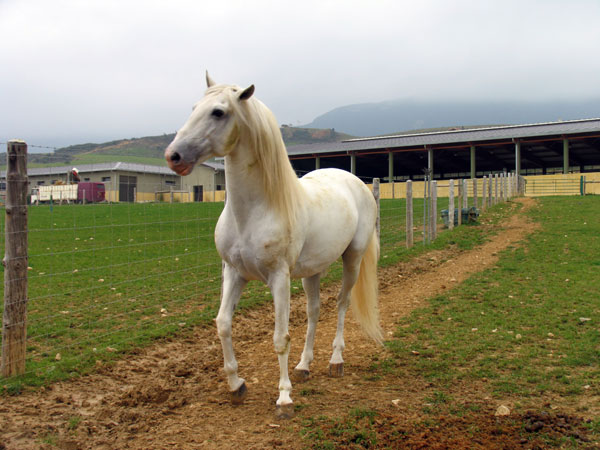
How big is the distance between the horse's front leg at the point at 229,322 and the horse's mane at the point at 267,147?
23.3 inches

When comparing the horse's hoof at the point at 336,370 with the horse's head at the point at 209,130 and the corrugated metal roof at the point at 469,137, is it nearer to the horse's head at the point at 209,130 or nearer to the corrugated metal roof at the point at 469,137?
the horse's head at the point at 209,130

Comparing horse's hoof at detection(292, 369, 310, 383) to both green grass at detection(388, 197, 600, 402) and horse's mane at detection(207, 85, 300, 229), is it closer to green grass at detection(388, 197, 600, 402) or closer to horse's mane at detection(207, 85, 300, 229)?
green grass at detection(388, 197, 600, 402)

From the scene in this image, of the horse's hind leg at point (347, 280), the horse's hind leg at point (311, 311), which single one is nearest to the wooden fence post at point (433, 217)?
the horse's hind leg at point (347, 280)

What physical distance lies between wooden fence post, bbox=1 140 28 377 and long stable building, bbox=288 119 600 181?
26.8 meters

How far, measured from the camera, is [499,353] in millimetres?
4449

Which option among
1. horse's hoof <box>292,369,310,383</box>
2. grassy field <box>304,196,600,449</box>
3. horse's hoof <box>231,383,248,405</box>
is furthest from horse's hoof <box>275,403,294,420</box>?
horse's hoof <box>292,369,310,383</box>

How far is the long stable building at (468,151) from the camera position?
31188 millimetres

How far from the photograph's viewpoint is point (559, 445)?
9.08 feet

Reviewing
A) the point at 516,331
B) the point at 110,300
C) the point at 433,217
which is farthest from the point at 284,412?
the point at 433,217

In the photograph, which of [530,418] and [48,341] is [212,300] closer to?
[48,341]

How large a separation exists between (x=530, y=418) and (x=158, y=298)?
16.0ft

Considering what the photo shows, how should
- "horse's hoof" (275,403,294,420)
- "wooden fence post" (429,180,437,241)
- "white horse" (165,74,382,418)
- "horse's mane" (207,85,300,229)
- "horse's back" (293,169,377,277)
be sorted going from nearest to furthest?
"white horse" (165,74,382,418), "horse's mane" (207,85,300,229), "horse's hoof" (275,403,294,420), "horse's back" (293,169,377,277), "wooden fence post" (429,180,437,241)

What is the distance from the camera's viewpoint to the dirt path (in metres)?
2.99

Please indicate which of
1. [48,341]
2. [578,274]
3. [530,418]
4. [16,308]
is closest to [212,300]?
[48,341]
